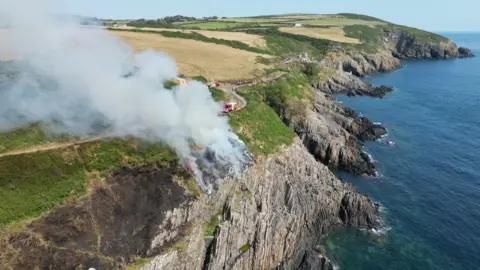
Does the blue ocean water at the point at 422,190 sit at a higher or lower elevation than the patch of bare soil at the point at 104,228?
lower

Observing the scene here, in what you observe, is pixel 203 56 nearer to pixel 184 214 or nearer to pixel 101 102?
pixel 101 102

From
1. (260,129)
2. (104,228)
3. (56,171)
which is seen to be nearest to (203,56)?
(260,129)

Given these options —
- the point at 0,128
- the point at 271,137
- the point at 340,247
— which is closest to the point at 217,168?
the point at 271,137

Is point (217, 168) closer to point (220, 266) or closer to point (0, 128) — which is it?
point (220, 266)

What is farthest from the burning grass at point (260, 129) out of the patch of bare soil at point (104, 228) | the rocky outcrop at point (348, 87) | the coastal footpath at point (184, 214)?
the rocky outcrop at point (348, 87)

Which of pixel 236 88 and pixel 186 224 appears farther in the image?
pixel 236 88

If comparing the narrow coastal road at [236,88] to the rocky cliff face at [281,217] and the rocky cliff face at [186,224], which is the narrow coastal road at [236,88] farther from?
the rocky cliff face at [186,224]

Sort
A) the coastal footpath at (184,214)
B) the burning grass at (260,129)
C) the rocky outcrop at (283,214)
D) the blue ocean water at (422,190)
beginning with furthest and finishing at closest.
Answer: the burning grass at (260,129)
the blue ocean water at (422,190)
the rocky outcrop at (283,214)
the coastal footpath at (184,214)
